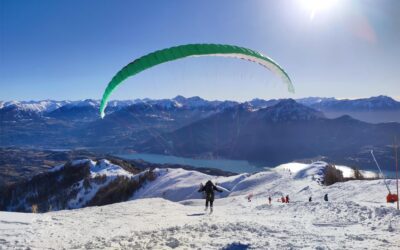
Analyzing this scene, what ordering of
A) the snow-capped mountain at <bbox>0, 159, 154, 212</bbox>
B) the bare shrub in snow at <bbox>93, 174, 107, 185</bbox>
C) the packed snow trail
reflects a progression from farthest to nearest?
the bare shrub in snow at <bbox>93, 174, 107, 185</bbox> < the snow-capped mountain at <bbox>0, 159, 154, 212</bbox> < the packed snow trail

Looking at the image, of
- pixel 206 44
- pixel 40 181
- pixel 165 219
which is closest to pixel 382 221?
pixel 165 219

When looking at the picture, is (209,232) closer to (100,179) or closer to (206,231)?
(206,231)

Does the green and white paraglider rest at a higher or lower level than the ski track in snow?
higher

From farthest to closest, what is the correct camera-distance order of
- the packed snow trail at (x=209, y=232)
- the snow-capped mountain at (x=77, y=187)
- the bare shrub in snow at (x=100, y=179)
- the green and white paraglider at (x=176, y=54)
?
the bare shrub in snow at (x=100, y=179) → the snow-capped mountain at (x=77, y=187) → the green and white paraglider at (x=176, y=54) → the packed snow trail at (x=209, y=232)

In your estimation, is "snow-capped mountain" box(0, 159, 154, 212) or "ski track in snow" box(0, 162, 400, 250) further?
"snow-capped mountain" box(0, 159, 154, 212)

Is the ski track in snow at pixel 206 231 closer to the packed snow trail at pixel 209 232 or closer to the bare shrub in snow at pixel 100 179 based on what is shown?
the packed snow trail at pixel 209 232

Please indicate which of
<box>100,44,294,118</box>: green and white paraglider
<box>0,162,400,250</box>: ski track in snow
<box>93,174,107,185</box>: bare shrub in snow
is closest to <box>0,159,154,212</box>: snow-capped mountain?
<box>93,174,107,185</box>: bare shrub in snow

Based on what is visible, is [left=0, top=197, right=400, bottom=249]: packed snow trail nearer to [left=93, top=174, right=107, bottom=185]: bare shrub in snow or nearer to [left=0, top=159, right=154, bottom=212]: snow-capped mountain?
[left=0, top=159, right=154, bottom=212]: snow-capped mountain

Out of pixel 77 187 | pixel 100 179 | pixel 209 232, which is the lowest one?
pixel 77 187

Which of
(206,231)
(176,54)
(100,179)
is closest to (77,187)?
(100,179)

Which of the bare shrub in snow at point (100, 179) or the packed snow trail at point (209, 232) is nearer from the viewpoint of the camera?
the packed snow trail at point (209, 232)

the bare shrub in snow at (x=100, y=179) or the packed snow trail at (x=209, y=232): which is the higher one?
the packed snow trail at (x=209, y=232)

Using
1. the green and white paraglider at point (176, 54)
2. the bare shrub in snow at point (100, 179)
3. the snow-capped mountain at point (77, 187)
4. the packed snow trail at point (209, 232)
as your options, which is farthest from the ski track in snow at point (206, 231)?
the bare shrub in snow at point (100, 179)

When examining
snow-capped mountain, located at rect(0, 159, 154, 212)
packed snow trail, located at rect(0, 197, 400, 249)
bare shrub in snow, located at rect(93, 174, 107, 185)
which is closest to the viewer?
packed snow trail, located at rect(0, 197, 400, 249)
